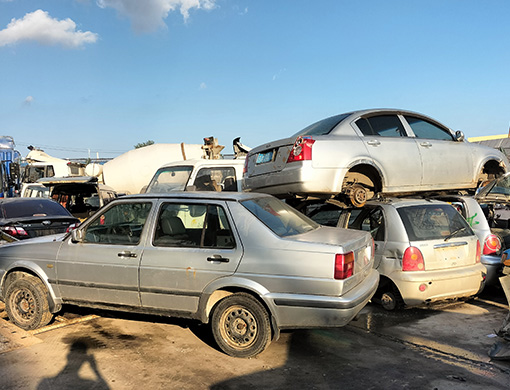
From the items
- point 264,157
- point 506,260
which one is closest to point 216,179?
point 264,157

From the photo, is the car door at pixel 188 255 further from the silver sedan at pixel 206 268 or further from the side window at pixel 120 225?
the side window at pixel 120 225

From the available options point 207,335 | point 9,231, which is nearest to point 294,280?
point 207,335

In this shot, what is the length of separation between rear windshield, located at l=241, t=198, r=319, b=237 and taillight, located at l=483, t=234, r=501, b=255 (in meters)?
2.82

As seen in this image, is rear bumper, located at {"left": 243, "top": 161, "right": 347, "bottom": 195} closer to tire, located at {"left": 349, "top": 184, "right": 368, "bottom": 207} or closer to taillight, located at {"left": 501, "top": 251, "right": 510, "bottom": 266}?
tire, located at {"left": 349, "top": 184, "right": 368, "bottom": 207}

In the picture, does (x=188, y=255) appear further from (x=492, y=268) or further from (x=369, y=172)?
(x=492, y=268)

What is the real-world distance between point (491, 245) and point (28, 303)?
6.10 meters

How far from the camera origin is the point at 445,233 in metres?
5.45

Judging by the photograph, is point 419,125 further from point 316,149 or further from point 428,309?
point 428,309

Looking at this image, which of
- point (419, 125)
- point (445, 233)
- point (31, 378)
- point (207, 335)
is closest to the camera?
point (31, 378)

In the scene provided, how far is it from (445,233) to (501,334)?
153 cm

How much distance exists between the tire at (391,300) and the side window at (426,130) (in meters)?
2.65

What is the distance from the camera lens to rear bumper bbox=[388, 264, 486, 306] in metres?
5.12

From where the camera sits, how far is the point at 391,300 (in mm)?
5504

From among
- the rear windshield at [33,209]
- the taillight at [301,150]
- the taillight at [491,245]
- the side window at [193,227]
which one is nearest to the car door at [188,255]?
the side window at [193,227]
